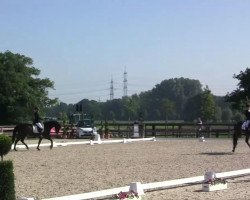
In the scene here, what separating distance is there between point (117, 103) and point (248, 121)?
108 meters

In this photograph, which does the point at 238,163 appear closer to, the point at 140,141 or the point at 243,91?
the point at 140,141

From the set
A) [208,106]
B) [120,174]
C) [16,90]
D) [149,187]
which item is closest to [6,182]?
[149,187]

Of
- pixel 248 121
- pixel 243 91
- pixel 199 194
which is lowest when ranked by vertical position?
pixel 199 194

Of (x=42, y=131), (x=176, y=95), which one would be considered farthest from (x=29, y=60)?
(x=176, y=95)

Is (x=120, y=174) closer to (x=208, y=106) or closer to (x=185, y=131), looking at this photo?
(x=185, y=131)

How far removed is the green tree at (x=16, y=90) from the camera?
50875mm

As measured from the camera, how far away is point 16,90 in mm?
51875

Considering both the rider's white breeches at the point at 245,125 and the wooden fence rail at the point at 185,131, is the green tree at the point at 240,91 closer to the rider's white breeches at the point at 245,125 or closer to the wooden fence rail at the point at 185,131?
the wooden fence rail at the point at 185,131

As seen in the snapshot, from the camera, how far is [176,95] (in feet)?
466

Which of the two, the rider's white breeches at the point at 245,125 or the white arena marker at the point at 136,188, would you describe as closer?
the white arena marker at the point at 136,188

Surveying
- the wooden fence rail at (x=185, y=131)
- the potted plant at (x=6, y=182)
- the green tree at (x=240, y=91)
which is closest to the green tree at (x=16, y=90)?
the wooden fence rail at (x=185, y=131)

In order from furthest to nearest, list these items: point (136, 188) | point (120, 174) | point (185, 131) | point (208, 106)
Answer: point (208, 106)
point (185, 131)
point (120, 174)
point (136, 188)

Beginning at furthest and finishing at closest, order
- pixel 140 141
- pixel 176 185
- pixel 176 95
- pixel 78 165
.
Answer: pixel 176 95 → pixel 140 141 → pixel 78 165 → pixel 176 185

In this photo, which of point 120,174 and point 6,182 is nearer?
point 6,182
